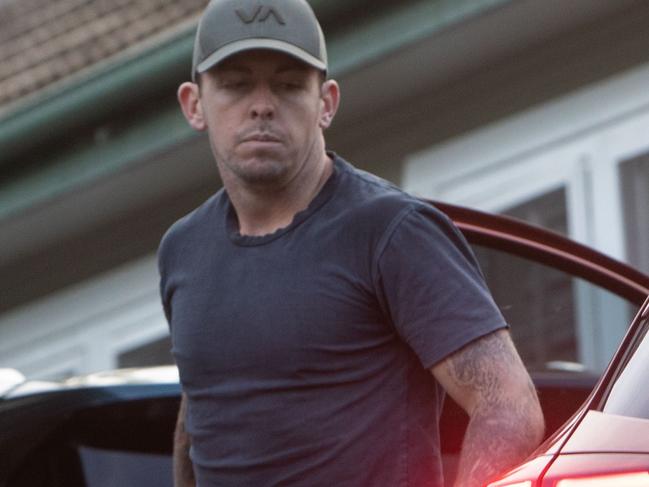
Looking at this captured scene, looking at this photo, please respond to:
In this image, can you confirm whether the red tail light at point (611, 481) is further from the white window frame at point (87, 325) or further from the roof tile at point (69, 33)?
the white window frame at point (87, 325)

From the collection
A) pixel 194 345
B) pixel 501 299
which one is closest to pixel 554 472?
pixel 194 345

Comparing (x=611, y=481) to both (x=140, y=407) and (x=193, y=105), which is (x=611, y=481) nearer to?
(x=193, y=105)

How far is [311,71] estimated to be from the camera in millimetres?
4051

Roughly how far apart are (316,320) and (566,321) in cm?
640

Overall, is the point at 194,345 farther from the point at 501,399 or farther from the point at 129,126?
the point at 129,126

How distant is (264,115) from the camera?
399cm

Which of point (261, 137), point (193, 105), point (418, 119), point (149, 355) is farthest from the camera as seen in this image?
point (149, 355)

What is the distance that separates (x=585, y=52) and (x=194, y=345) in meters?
6.52

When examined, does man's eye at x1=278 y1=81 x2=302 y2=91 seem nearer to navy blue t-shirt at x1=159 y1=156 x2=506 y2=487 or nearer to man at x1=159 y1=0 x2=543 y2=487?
man at x1=159 y1=0 x2=543 y2=487

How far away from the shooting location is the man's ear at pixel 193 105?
13.9ft

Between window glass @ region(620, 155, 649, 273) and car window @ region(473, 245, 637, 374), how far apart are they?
47cm

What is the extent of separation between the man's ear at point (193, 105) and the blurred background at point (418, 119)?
16.3 feet

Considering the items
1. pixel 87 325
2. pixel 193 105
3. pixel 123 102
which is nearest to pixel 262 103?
pixel 193 105

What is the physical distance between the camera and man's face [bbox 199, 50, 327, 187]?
3.97 meters
